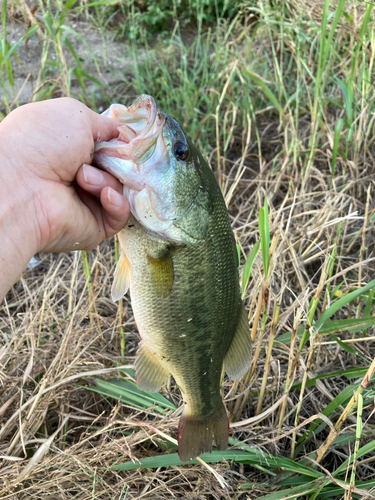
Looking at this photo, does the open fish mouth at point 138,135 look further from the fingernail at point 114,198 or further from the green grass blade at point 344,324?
the green grass blade at point 344,324

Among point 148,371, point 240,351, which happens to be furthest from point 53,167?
point 240,351

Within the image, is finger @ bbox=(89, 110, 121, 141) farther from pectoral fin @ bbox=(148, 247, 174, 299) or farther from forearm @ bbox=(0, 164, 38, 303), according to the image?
pectoral fin @ bbox=(148, 247, 174, 299)

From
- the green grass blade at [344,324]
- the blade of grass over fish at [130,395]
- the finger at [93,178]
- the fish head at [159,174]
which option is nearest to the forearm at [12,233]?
the finger at [93,178]

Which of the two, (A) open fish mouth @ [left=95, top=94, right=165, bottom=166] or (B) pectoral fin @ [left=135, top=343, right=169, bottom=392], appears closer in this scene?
(A) open fish mouth @ [left=95, top=94, right=165, bottom=166]

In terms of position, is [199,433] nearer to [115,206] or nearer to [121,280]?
[121,280]

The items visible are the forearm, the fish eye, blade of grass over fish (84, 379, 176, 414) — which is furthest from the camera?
blade of grass over fish (84, 379, 176, 414)

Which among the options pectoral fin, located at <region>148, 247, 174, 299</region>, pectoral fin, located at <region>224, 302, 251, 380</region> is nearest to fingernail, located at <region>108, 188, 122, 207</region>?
pectoral fin, located at <region>148, 247, 174, 299</region>

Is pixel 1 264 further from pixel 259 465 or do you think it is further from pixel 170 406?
pixel 259 465

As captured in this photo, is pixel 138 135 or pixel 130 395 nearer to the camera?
pixel 138 135
